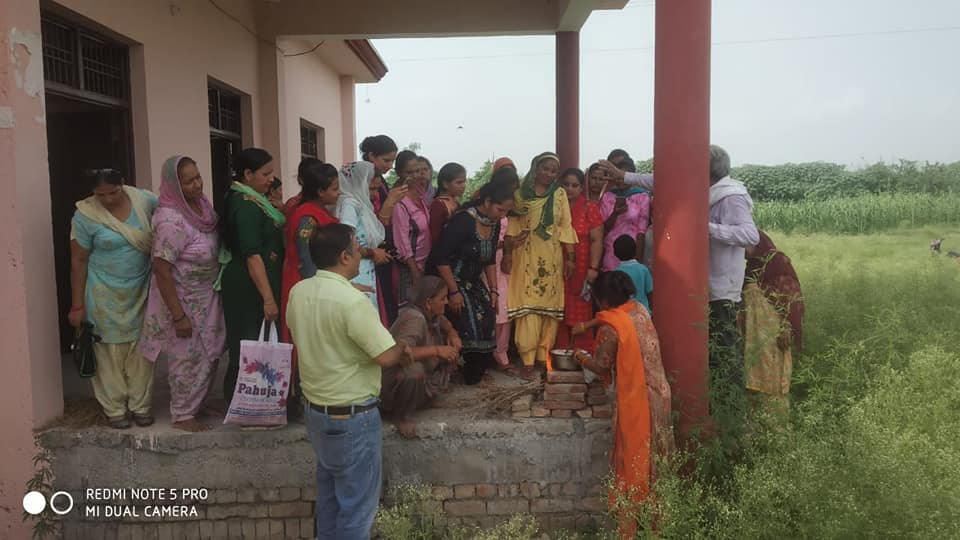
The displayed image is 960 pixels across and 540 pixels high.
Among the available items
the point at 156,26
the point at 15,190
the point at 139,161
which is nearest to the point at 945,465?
the point at 15,190

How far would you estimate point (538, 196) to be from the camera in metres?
4.29

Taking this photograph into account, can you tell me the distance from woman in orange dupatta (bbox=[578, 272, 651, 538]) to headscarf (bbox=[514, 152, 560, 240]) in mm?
1153

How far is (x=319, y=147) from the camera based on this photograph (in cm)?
1096

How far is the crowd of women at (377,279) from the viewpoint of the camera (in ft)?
10.4

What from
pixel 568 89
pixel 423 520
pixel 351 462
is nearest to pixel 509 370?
pixel 423 520

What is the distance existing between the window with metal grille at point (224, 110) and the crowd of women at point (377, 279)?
10.4 ft

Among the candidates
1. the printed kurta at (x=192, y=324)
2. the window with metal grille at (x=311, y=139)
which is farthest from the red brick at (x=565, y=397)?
the window with metal grille at (x=311, y=139)

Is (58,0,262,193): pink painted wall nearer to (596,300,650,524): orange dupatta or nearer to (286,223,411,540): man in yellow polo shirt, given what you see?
(286,223,411,540): man in yellow polo shirt

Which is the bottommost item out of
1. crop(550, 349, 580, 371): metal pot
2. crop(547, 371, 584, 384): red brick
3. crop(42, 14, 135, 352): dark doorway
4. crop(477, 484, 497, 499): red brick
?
crop(477, 484, 497, 499): red brick

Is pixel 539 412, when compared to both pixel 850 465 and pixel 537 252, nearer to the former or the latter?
pixel 537 252

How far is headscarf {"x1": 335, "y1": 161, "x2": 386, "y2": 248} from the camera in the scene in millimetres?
3590

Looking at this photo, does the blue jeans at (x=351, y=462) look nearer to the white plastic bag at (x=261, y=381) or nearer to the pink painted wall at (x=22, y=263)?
the white plastic bag at (x=261, y=381)

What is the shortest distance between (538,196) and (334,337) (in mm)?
2179

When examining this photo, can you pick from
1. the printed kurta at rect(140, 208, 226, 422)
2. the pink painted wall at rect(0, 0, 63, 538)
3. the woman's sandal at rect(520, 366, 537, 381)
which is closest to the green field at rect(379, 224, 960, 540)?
the woman's sandal at rect(520, 366, 537, 381)
